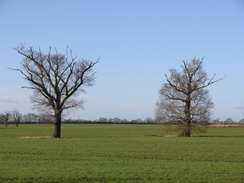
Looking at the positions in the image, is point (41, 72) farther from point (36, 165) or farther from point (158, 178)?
point (158, 178)

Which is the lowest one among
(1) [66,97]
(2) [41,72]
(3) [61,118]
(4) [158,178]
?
(4) [158,178]

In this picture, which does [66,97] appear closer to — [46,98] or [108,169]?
[46,98]

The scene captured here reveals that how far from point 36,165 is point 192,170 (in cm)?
813

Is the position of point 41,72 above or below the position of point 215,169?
above

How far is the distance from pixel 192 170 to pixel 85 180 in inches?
224

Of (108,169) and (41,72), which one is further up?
(41,72)

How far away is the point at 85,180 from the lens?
13797 millimetres

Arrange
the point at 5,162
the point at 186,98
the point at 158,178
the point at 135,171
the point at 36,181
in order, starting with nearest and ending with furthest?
the point at 36,181 → the point at 158,178 → the point at 135,171 → the point at 5,162 → the point at 186,98

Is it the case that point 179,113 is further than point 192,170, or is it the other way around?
point 179,113

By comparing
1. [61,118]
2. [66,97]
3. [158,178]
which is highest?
[66,97]

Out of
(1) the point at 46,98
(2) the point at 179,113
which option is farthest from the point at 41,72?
(2) the point at 179,113

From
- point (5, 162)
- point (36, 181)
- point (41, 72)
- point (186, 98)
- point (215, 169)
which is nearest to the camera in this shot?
point (36, 181)

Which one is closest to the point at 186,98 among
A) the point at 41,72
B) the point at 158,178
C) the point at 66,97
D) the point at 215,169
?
the point at 66,97

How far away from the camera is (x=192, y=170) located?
651 inches
